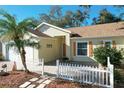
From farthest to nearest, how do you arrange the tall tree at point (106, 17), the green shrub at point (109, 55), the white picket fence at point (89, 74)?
the tall tree at point (106, 17) → the green shrub at point (109, 55) → the white picket fence at point (89, 74)

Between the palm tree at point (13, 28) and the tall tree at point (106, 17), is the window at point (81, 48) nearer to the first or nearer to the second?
the palm tree at point (13, 28)

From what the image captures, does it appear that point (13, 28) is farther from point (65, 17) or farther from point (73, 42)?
point (65, 17)

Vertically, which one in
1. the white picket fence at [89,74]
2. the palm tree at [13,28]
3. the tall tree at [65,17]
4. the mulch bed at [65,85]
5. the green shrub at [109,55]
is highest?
the tall tree at [65,17]

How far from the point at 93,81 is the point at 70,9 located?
1256 inches

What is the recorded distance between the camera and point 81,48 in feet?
61.5

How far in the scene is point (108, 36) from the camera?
16656 mm

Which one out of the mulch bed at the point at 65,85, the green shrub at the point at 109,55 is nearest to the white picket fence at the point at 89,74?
the mulch bed at the point at 65,85

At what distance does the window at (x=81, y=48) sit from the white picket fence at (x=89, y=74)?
27.4ft

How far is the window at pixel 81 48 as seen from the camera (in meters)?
18.5

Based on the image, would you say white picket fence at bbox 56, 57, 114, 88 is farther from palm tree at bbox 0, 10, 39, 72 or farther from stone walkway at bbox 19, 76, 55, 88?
palm tree at bbox 0, 10, 39, 72
